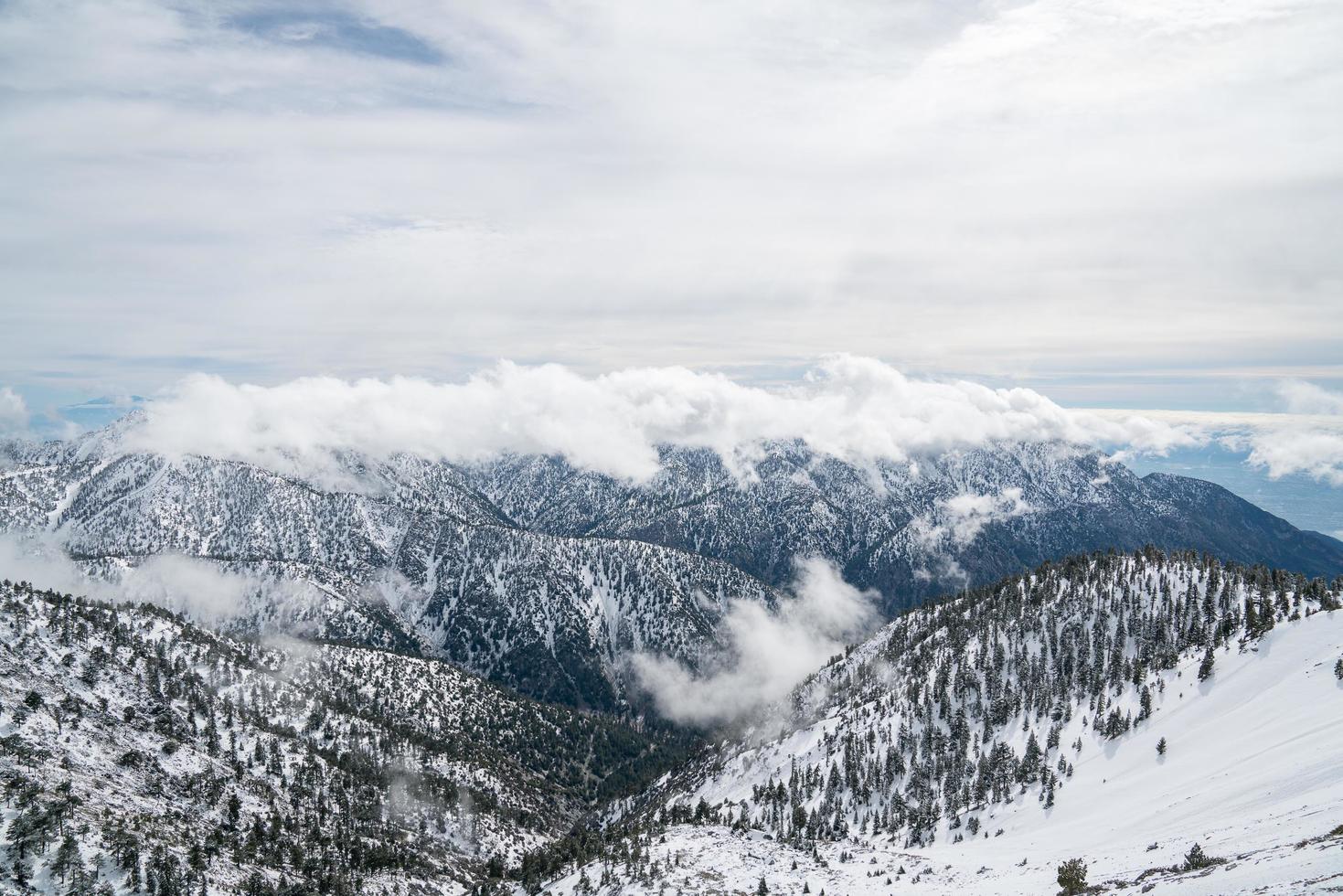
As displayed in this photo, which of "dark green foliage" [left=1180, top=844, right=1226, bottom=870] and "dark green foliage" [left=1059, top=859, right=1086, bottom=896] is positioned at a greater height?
"dark green foliage" [left=1180, top=844, right=1226, bottom=870]

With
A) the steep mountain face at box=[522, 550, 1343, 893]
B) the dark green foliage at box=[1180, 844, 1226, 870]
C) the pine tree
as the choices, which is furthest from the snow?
the pine tree

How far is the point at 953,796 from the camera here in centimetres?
19125

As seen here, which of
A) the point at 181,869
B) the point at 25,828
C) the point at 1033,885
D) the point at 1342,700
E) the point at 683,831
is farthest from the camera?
the point at 683,831

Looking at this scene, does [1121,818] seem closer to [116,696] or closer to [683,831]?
[683,831]

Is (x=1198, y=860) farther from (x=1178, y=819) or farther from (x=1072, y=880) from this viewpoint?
(x=1178, y=819)

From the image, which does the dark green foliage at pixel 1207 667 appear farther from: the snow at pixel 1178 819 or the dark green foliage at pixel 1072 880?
the dark green foliage at pixel 1072 880

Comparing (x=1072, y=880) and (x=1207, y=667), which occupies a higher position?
(x=1072, y=880)

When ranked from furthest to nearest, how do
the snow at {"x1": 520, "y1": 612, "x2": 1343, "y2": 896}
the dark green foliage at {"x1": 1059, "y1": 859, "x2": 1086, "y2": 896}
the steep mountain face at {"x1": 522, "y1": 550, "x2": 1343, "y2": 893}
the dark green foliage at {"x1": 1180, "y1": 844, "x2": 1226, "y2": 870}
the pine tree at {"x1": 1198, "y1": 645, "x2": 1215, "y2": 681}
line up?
the pine tree at {"x1": 1198, "y1": 645, "x2": 1215, "y2": 681} < the dark green foliage at {"x1": 1059, "y1": 859, "x2": 1086, "y2": 896} < the steep mountain face at {"x1": 522, "y1": 550, "x2": 1343, "y2": 893} < the snow at {"x1": 520, "y1": 612, "x2": 1343, "y2": 896} < the dark green foliage at {"x1": 1180, "y1": 844, "x2": 1226, "y2": 870}

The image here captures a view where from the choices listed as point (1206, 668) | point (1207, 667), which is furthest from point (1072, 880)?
point (1207, 667)

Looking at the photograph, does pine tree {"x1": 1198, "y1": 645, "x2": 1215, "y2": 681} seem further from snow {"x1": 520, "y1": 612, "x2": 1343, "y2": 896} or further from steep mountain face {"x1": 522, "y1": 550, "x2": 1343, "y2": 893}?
snow {"x1": 520, "y1": 612, "x2": 1343, "y2": 896}

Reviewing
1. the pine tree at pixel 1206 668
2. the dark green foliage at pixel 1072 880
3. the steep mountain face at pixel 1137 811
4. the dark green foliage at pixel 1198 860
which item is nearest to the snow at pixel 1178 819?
the steep mountain face at pixel 1137 811

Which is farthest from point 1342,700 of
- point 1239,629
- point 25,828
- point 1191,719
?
point 25,828

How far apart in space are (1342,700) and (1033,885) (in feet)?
259

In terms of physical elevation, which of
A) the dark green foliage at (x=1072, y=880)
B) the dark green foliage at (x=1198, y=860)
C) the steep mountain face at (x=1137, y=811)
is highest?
the dark green foliage at (x=1198, y=860)
